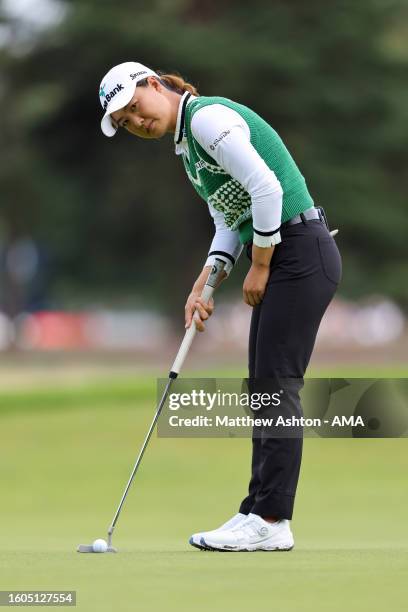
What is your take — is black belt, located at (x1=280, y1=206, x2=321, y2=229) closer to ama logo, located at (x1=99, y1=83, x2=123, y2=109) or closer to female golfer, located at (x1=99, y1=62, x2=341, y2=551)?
female golfer, located at (x1=99, y1=62, x2=341, y2=551)

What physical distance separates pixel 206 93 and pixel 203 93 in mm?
151

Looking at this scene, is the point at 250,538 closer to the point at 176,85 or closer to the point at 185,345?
the point at 185,345

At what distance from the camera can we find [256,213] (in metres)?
4.33

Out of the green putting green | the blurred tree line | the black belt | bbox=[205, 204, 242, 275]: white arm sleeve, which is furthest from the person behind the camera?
the blurred tree line

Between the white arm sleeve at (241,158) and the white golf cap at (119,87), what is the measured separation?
233 mm

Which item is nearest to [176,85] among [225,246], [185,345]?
[225,246]

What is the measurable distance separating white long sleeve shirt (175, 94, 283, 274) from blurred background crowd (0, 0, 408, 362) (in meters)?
18.9

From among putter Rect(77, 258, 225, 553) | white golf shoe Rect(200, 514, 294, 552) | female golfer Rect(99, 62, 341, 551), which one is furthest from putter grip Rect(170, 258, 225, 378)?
white golf shoe Rect(200, 514, 294, 552)

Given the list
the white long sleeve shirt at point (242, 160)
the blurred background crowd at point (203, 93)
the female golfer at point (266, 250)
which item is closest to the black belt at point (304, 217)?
the female golfer at point (266, 250)

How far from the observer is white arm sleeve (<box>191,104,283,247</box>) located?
14.0ft

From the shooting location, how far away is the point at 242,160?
4266 millimetres

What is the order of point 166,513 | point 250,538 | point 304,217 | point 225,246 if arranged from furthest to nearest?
point 166,513, point 225,246, point 304,217, point 250,538

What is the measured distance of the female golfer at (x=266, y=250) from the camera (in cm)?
436

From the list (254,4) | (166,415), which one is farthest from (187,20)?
(166,415)
